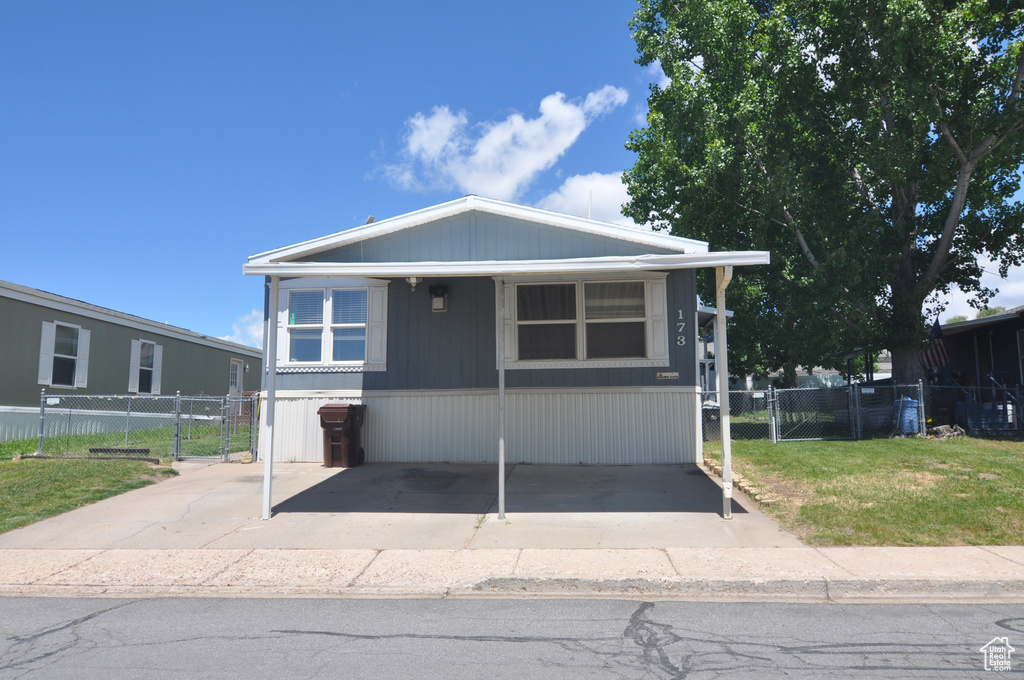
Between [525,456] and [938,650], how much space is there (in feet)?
25.7

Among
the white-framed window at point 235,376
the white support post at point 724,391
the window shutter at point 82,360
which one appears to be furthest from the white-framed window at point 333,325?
the white-framed window at point 235,376

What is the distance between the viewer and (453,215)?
9.65 m

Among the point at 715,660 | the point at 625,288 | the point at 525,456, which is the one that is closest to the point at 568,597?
the point at 715,660

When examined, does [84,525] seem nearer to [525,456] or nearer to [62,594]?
[62,594]

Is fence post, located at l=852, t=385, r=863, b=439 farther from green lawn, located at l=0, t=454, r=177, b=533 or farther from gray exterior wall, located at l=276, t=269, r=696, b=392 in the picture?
green lawn, located at l=0, t=454, r=177, b=533

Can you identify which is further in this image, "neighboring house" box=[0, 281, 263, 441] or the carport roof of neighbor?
"neighboring house" box=[0, 281, 263, 441]

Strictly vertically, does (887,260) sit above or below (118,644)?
above

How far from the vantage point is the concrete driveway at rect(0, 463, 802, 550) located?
293 inches

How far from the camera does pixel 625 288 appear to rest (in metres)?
11.7

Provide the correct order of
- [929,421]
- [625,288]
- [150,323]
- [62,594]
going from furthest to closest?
[150,323], [929,421], [625,288], [62,594]

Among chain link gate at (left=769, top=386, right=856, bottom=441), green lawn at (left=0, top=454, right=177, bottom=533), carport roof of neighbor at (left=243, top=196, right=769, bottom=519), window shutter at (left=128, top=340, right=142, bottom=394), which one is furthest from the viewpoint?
window shutter at (left=128, top=340, right=142, bottom=394)

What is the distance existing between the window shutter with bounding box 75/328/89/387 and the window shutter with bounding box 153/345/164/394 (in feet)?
9.01

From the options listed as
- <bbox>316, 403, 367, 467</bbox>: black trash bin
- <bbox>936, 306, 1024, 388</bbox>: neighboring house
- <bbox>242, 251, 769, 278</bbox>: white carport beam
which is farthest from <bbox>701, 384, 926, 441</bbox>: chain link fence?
<bbox>316, 403, 367, 467</bbox>: black trash bin

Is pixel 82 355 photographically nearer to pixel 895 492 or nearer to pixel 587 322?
pixel 587 322
